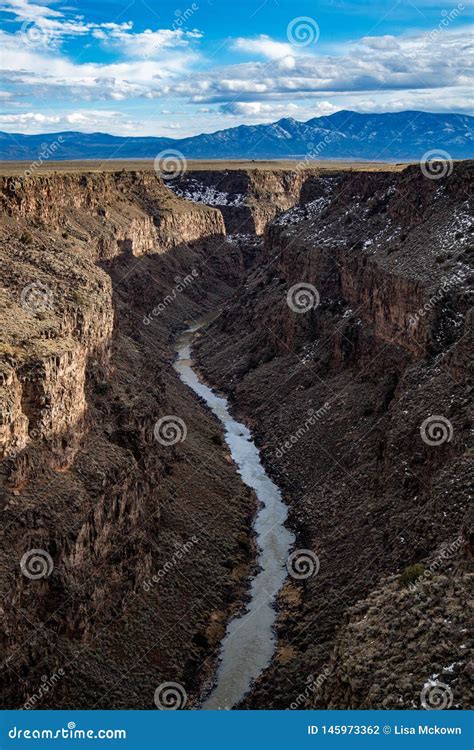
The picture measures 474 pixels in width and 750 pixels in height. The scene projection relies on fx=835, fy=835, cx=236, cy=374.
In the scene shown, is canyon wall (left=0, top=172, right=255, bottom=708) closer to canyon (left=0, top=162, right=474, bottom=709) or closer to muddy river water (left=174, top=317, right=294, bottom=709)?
canyon (left=0, top=162, right=474, bottom=709)

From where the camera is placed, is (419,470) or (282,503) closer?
(419,470)

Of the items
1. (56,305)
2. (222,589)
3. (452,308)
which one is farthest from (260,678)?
(452,308)

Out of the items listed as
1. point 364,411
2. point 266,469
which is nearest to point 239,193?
point 266,469

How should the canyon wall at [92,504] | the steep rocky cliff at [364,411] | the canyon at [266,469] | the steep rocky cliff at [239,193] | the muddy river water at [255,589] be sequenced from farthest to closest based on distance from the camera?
the steep rocky cliff at [239,193], the muddy river water at [255,589], the canyon wall at [92,504], the canyon at [266,469], the steep rocky cliff at [364,411]

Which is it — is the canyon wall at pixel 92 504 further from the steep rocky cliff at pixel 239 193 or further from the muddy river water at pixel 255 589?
the steep rocky cliff at pixel 239 193

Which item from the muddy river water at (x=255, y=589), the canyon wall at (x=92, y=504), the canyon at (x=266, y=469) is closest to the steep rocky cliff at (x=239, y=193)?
the canyon at (x=266, y=469)

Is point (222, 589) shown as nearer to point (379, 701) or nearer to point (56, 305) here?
point (56, 305)
